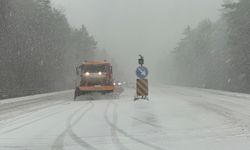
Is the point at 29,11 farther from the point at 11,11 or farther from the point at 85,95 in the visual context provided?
the point at 85,95

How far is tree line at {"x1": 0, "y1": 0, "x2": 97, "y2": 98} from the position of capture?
185 feet

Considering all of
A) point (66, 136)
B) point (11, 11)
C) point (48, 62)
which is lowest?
point (66, 136)

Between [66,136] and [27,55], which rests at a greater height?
[27,55]

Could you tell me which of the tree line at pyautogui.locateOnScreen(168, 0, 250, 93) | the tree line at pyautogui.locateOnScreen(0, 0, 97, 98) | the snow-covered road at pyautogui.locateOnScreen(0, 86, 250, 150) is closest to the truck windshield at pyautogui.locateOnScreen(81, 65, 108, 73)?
the tree line at pyautogui.locateOnScreen(0, 0, 97, 98)

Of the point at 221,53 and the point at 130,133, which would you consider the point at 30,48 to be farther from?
the point at 130,133

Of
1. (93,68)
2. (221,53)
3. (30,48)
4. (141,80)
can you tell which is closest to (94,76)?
(93,68)

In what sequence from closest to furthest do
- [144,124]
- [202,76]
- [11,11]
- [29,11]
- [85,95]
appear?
[144,124] < [85,95] < [11,11] < [29,11] < [202,76]

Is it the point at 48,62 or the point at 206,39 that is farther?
the point at 206,39

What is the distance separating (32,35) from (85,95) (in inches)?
1480

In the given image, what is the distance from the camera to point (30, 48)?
68000mm

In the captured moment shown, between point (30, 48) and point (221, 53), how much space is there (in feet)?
105

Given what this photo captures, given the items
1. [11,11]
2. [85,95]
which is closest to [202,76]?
[11,11]

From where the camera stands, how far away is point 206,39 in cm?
9975

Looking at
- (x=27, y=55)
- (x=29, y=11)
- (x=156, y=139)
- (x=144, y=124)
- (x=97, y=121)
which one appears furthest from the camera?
(x=29, y=11)
